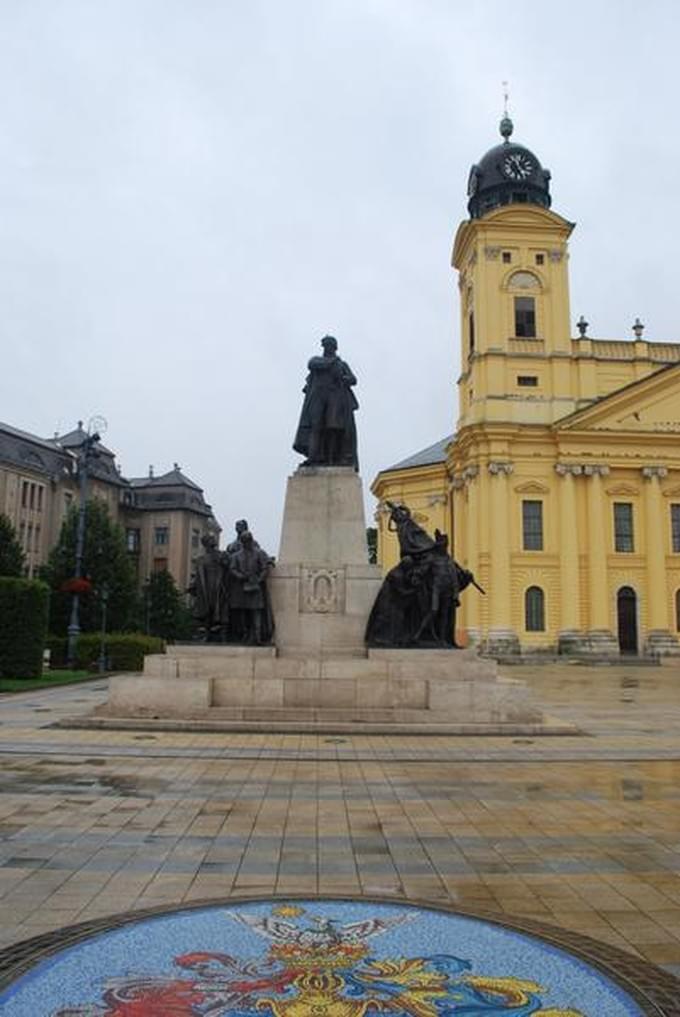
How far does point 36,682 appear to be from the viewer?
27516 mm

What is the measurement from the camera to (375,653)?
16.5m

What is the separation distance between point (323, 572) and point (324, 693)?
2.64 meters

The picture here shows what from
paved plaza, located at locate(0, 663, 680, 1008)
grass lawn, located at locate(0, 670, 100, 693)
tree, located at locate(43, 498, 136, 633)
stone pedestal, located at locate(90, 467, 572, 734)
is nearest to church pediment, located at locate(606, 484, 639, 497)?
tree, located at locate(43, 498, 136, 633)

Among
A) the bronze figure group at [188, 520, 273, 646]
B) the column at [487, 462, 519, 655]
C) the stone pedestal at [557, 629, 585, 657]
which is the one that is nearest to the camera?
the bronze figure group at [188, 520, 273, 646]

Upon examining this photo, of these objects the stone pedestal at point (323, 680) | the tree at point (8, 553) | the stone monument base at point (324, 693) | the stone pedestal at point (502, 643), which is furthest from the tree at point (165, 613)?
the stone monument base at point (324, 693)

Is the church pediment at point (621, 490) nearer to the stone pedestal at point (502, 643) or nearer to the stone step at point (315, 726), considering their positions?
the stone pedestal at point (502, 643)

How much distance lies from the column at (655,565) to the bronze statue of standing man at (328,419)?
38537mm

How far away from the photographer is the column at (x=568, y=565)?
51.2 meters

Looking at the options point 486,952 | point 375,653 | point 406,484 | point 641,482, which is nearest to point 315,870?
point 486,952

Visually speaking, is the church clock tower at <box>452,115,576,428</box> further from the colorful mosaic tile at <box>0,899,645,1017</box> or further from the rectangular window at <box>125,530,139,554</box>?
the colorful mosaic tile at <box>0,899,645,1017</box>

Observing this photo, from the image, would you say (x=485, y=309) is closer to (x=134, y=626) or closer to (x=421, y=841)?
(x=134, y=626)

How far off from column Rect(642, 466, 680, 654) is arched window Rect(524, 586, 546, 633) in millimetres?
6437

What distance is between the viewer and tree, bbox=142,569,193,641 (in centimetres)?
6084

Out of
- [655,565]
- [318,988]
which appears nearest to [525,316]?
[655,565]
